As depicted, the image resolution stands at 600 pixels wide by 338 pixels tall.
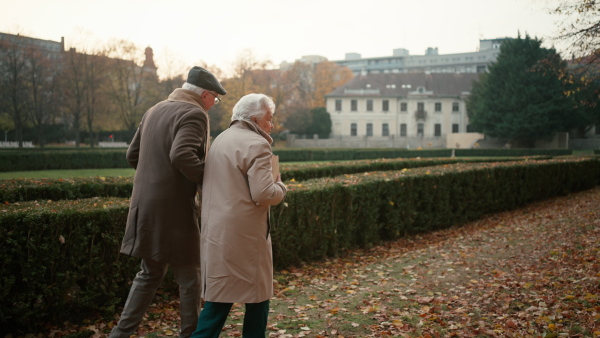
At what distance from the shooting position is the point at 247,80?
56.3 meters

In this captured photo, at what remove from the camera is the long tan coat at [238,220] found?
9.78 feet

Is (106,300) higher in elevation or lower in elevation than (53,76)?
lower

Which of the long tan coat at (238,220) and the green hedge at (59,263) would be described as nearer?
the long tan coat at (238,220)

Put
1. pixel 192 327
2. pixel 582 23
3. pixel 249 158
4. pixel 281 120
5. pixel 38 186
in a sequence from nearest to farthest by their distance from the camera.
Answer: pixel 249 158 → pixel 192 327 → pixel 38 186 → pixel 582 23 → pixel 281 120

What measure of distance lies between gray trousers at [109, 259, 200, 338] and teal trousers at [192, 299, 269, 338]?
0.48 metres

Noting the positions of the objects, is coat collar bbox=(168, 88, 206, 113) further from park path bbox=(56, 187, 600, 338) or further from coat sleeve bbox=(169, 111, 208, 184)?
park path bbox=(56, 187, 600, 338)

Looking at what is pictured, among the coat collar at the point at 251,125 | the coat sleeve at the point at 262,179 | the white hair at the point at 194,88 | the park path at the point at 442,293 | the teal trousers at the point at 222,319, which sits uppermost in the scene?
the white hair at the point at 194,88

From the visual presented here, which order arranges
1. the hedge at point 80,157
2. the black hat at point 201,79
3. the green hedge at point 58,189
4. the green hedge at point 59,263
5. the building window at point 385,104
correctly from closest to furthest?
the black hat at point 201,79, the green hedge at point 59,263, the green hedge at point 58,189, the hedge at point 80,157, the building window at point 385,104

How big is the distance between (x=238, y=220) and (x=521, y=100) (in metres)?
53.5

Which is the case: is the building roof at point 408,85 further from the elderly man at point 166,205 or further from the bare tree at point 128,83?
the elderly man at point 166,205

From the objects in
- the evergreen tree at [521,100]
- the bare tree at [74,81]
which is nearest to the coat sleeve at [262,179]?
the bare tree at [74,81]

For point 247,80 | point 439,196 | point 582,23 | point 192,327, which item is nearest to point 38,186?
point 192,327

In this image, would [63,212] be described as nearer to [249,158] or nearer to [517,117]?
[249,158]

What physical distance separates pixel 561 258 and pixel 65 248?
645cm
